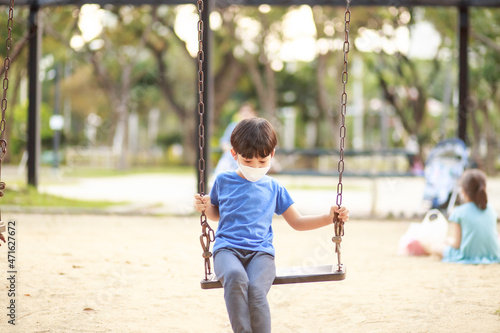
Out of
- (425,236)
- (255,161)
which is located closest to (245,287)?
(255,161)

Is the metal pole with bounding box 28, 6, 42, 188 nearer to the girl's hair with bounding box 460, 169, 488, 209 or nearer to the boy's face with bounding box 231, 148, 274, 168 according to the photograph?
the girl's hair with bounding box 460, 169, 488, 209

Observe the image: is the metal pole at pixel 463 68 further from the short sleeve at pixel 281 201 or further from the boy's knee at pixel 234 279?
the boy's knee at pixel 234 279

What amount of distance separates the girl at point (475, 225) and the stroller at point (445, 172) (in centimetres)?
307

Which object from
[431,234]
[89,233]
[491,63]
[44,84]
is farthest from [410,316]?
[44,84]

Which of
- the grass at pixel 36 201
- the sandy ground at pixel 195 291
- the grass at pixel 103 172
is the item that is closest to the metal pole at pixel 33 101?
the grass at pixel 36 201

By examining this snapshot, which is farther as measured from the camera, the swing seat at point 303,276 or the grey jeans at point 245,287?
the swing seat at point 303,276

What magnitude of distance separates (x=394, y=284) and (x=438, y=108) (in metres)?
35.3

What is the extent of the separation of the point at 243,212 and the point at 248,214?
25 mm

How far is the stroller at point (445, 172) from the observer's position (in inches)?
321

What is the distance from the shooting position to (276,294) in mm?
4145

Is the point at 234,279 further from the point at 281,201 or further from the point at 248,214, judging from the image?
the point at 281,201

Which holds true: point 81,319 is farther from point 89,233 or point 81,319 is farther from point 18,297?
point 89,233

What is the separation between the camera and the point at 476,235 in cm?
502

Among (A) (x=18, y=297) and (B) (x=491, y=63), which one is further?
(B) (x=491, y=63)
